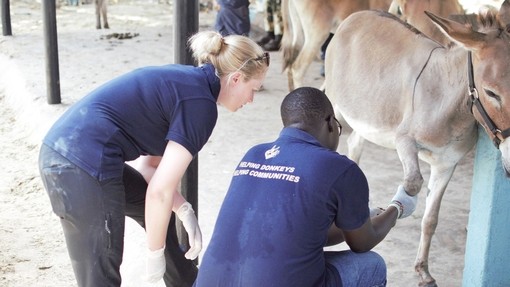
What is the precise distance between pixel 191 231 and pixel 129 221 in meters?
1.66

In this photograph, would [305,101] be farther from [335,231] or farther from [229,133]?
[229,133]

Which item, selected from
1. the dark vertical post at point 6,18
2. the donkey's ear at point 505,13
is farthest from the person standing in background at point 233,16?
the donkey's ear at point 505,13

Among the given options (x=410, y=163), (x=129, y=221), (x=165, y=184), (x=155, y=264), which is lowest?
(x=129, y=221)

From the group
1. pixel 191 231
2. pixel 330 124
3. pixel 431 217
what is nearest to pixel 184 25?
pixel 191 231

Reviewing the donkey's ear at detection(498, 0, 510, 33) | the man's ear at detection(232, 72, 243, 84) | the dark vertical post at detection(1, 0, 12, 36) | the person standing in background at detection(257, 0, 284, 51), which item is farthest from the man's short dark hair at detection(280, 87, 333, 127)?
the dark vertical post at detection(1, 0, 12, 36)

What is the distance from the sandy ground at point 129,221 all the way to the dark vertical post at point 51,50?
0.47ft

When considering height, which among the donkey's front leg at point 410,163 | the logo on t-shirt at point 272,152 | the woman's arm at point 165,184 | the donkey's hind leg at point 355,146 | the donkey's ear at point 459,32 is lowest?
the donkey's hind leg at point 355,146

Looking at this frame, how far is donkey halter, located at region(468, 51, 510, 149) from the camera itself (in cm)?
311

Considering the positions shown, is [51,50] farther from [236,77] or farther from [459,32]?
[459,32]

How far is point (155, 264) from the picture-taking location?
2.91 m

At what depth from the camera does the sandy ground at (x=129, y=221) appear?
4176 millimetres

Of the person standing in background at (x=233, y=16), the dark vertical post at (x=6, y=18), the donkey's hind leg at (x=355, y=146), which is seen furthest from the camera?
the dark vertical post at (x=6, y=18)

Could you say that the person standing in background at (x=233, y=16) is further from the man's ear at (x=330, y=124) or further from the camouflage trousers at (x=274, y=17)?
the man's ear at (x=330, y=124)

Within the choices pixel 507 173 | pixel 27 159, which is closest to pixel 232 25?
pixel 27 159
